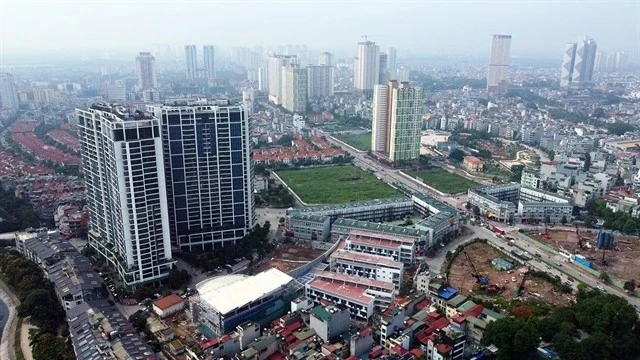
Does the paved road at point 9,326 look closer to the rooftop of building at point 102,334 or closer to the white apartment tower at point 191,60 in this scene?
the rooftop of building at point 102,334

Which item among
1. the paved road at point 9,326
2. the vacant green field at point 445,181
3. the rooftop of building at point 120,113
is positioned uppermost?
the rooftop of building at point 120,113

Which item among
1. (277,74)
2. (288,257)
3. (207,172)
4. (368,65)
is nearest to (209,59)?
(277,74)

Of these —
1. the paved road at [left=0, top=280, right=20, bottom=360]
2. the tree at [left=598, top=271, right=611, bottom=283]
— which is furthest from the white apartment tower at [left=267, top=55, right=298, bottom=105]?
the tree at [left=598, top=271, right=611, bottom=283]

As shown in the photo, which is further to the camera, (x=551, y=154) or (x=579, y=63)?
(x=579, y=63)

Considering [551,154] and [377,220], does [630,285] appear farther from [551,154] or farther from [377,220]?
[551,154]

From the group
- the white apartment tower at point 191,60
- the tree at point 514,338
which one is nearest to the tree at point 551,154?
the tree at point 514,338

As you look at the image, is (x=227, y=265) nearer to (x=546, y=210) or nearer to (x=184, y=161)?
(x=184, y=161)

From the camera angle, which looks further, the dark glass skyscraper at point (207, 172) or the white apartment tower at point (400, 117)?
the white apartment tower at point (400, 117)

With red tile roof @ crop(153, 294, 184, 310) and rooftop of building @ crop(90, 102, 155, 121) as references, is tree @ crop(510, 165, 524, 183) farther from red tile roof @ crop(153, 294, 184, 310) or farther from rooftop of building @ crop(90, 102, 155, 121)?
rooftop of building @ crop(90, 102, 155, 121)
